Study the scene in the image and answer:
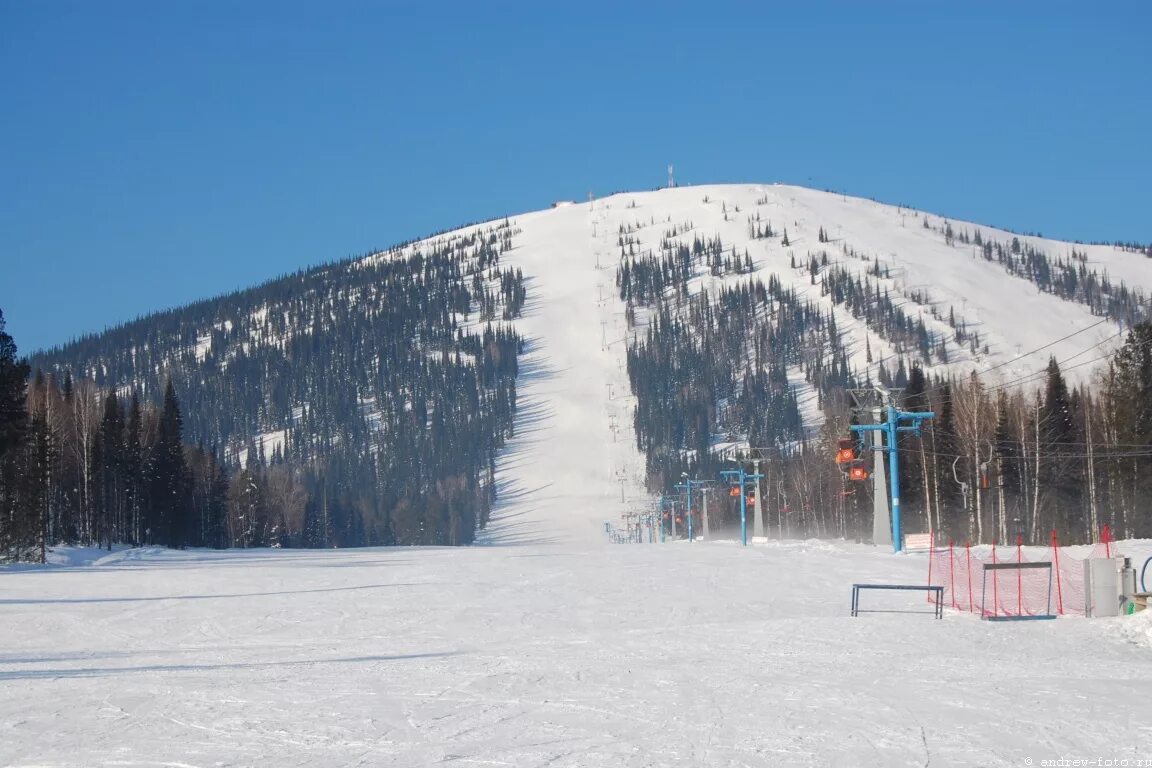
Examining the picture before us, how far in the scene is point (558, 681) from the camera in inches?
603

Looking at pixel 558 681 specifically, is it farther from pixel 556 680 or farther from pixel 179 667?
pixel 179 667

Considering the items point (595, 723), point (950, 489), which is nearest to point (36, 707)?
point (595, 723)

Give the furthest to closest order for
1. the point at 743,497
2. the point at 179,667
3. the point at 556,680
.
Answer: the point at 743,497, the point at 179,667, the point at 556,680

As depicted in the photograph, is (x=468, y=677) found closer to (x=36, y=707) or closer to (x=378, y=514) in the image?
(x=36, y=707)

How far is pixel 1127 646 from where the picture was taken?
19.4m

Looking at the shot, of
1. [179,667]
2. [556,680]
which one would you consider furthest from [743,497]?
[556,680]

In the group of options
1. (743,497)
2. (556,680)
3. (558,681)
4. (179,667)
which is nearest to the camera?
(558,681)

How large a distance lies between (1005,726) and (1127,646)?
903 cm

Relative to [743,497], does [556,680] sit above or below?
above

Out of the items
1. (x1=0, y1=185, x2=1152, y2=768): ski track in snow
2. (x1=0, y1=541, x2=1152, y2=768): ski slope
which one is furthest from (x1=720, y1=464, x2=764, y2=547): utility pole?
(x1=0, y1=541, x2=1152, y2=768): ski slope

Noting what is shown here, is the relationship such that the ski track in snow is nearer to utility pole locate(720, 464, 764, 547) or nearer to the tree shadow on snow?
the tree shadow on snow

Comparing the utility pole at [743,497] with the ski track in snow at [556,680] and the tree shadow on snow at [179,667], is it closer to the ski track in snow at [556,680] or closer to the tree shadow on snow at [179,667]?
the ski track in snow at [556,680]

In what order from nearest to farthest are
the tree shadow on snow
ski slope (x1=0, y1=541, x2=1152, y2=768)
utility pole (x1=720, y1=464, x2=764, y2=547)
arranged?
ski slope (x1=0, y1=541, x2=1152, y2=768)
the tree shadow on snow
utility pole (x1=720, y1=464, x2=764, y2=547)

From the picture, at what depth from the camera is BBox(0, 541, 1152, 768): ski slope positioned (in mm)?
10883
